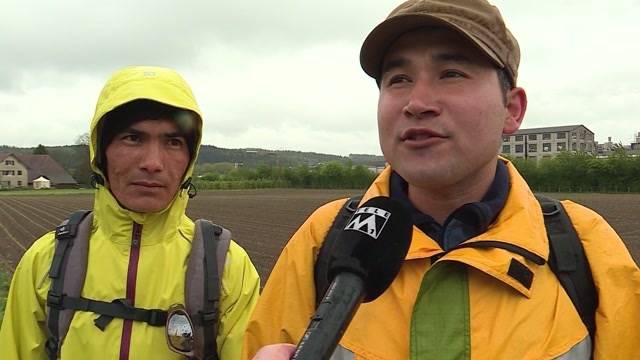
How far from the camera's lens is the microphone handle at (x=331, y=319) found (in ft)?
3.27

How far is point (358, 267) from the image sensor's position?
124cm

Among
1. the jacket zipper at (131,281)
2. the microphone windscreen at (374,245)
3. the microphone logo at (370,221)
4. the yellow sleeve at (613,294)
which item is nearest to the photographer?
the microphone windscreen at (374,245)

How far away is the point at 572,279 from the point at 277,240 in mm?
22028

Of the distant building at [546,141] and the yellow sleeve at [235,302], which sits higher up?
the distant building at [546,141]

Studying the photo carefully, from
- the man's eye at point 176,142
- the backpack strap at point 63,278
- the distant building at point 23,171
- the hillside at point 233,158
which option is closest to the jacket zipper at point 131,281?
the backpack strap at point 63,278

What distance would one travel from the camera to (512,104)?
1.96 m

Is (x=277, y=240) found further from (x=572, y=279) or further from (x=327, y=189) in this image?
(x=327, y=189)

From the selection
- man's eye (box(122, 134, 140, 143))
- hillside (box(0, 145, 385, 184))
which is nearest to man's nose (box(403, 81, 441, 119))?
man's eye (box(122, 134, 140, 143))

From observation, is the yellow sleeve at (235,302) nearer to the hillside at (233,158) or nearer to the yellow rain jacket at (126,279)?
the yellow rain jacket at (126,279)

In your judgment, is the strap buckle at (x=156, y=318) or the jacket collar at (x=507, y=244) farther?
the strap buckle at (x=156, y=318)

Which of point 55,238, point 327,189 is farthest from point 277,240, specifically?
point 327,189

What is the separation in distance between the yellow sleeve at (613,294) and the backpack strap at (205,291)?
5.75ft

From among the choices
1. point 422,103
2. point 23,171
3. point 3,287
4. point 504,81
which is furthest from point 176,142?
point 23,171

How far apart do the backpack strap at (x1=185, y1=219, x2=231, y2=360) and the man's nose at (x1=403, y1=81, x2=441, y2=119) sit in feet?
5.02
